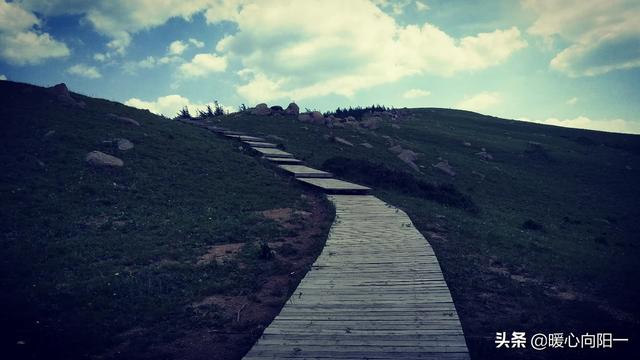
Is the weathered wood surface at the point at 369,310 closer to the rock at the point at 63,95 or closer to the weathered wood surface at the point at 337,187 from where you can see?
the weathered wood surface at the point at 337,187

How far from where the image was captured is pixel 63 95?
106 feet

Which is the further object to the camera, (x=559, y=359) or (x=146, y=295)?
(x=146, y=295)

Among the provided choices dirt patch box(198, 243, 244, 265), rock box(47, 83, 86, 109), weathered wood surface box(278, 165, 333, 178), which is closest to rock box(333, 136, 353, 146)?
weathered wood surface box(278, 165, 333, 178)

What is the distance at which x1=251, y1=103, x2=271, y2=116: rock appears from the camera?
50.2m

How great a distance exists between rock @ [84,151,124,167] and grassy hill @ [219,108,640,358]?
14.9m

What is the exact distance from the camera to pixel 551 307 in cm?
1053

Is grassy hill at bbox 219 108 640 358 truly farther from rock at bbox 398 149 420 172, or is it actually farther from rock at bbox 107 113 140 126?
rock at bbox 107 113 140 126

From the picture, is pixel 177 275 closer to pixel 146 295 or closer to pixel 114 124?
pixel 146 295

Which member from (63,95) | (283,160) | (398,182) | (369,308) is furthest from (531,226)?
(63,95)

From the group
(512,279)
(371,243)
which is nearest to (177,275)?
(371,243)

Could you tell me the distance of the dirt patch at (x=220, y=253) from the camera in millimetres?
12723

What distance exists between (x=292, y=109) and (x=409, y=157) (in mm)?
20055

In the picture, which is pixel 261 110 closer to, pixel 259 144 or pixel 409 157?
pixel 259 144

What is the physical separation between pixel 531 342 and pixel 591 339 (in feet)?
5.28
